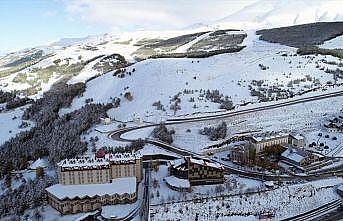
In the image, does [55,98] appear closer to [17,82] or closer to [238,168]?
[238,168]

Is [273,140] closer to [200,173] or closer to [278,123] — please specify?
[278,123]

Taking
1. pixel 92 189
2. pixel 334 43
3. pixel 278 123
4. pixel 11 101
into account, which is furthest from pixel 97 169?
pixel 334 43

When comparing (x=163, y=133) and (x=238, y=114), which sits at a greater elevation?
(x=238, y=114)

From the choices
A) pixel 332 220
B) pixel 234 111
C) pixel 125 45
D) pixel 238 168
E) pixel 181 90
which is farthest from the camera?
pixel 125 45

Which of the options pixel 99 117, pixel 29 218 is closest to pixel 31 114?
pixel 99 117

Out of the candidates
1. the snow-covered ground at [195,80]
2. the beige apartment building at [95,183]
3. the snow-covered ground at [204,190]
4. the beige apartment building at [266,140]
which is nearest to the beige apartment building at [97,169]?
the beige apartment building at [95,183]

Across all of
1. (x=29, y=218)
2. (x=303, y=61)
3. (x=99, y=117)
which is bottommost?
(x=29, y=218)

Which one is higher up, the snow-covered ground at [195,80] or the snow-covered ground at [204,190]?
the snow-covered ground at [195,80]

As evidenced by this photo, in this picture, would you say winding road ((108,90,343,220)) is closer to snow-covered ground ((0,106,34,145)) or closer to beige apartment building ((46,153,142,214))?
beige apartment building ((46,153,142,214))

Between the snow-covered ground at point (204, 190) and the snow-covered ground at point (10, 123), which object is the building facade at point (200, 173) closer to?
the snow-covered ground at point (204, 190)
